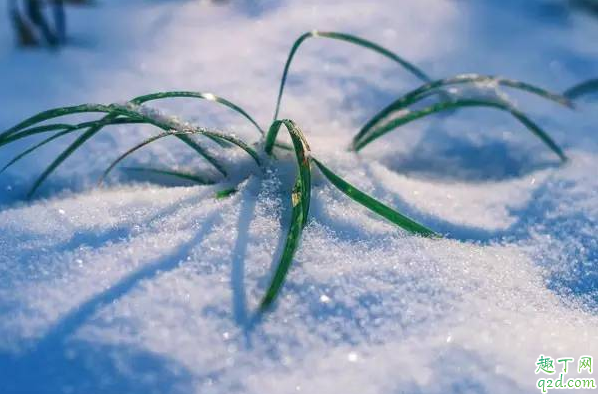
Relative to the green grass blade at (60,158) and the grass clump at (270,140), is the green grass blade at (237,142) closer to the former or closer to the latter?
the grass clump at (270,140)

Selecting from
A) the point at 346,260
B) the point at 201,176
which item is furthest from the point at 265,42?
the point at 346,260

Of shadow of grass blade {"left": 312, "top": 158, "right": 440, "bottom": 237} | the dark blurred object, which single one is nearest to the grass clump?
shadow of grass blade {"left": 312, "top": 158, "right": 440, "bottom": 237}

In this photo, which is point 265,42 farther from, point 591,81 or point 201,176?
point 591,81

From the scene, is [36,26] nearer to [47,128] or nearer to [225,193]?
[47,128]

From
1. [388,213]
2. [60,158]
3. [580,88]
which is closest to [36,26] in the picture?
[60,158]

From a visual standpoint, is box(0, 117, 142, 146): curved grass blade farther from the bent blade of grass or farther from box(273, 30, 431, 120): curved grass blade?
box(273, 30, 431, 120): curved grass blade
